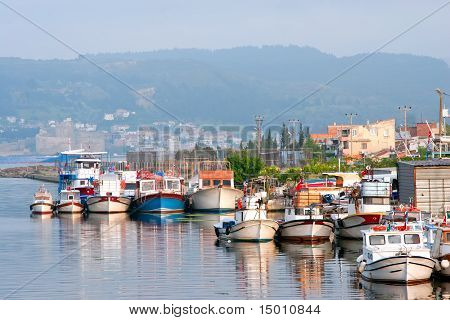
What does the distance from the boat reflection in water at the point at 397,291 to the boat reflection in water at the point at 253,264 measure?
2460 mm

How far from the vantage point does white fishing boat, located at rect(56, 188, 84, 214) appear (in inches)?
2293

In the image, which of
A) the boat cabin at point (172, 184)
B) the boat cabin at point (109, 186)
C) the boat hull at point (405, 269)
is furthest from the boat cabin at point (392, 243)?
the boat cabin at point (109, 186)

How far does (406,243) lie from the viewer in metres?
27.5

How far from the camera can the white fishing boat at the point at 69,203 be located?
2293 inches

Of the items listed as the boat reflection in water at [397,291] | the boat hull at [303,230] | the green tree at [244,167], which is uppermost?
the green tree at [244,167]

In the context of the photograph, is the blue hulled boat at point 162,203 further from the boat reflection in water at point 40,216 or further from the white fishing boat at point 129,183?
the boat reflection in water at point 40,216

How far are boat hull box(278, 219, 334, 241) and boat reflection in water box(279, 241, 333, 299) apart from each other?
29 cm

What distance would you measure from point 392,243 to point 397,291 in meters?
2.07

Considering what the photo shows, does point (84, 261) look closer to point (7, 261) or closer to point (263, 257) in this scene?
point (7, 261)

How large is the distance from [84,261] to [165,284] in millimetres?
6462

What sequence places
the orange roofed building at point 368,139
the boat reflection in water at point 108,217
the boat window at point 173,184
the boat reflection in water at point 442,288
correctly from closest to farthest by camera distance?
the boat reflection in water at point 442,288
the boat reflection in water at point 108,217
the boat window at point 173,184
the orange roofed building at point 368,139

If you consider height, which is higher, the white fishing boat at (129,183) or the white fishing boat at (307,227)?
the white fishing boat at (129,183)
